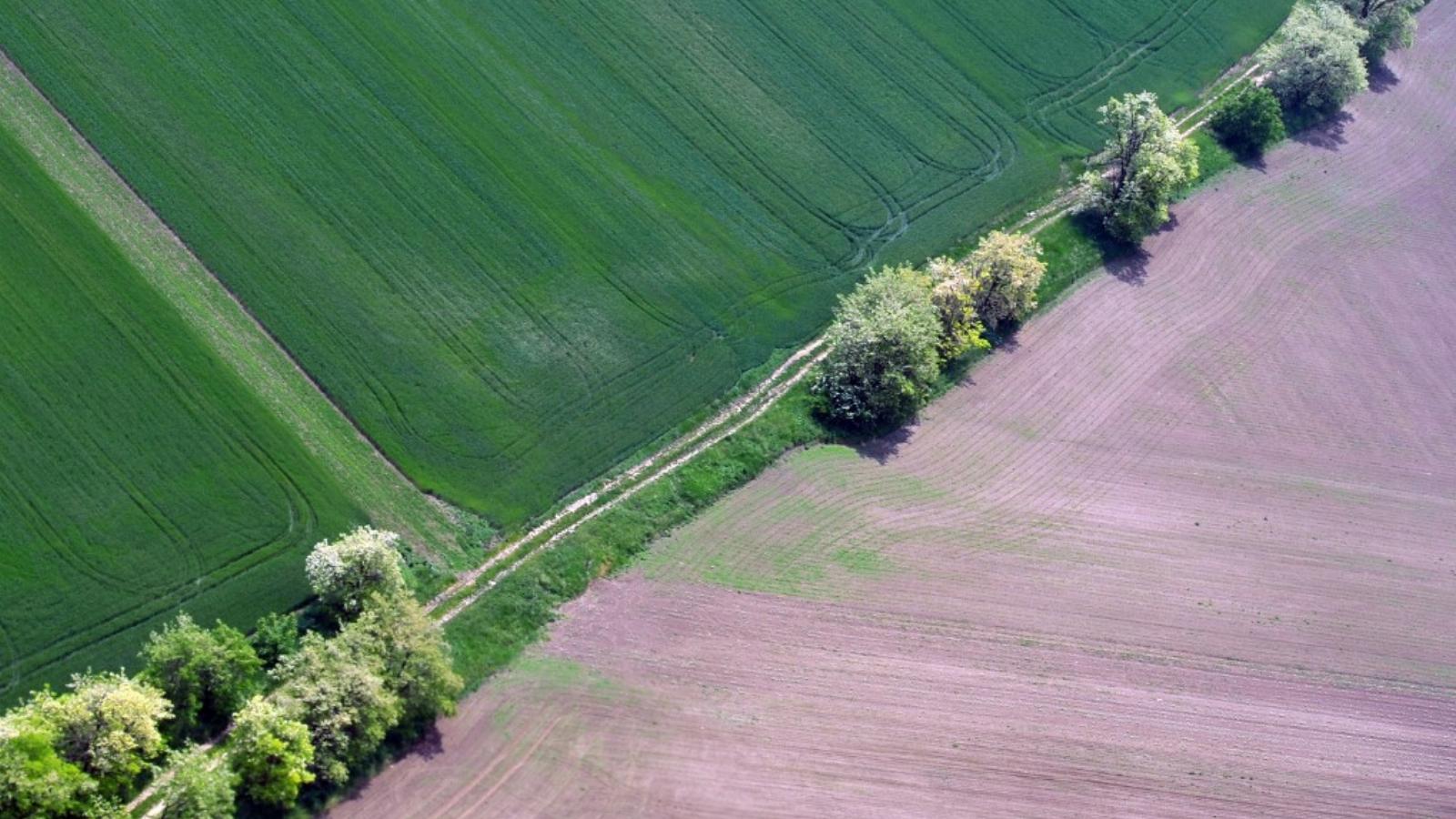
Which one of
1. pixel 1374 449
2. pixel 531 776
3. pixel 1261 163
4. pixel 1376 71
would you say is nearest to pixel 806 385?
pixel 531 776

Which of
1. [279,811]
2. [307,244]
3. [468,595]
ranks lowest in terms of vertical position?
[279,811]

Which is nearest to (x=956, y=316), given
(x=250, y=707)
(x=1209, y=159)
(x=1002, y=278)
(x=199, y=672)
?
(x=1002, y=278)

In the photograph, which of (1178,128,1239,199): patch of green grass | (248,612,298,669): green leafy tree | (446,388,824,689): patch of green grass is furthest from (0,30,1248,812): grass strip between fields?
(1178,128,1239,199): patch of green grass

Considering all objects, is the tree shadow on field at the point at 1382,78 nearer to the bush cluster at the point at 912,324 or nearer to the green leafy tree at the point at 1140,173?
the green leafy tree at the point at 1140,173

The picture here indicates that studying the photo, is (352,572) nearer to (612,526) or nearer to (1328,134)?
(612,526)

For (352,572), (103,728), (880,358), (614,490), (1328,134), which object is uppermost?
(352,572)

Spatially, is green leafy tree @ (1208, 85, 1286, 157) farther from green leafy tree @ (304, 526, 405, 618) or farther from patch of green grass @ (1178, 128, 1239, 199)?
green leafy tree @ (304, 526, 405, 618)

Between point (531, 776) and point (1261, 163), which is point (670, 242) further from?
point (1261, 163)
